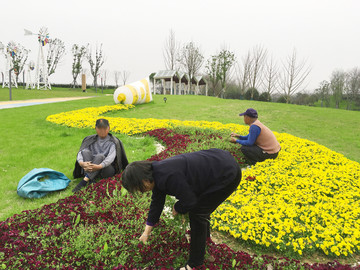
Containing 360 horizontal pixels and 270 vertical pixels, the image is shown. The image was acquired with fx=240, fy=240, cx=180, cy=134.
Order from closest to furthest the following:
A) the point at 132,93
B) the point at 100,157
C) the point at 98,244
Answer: the point at 98,244
the point at 100,157
the point at 132,93

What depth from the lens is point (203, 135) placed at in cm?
765

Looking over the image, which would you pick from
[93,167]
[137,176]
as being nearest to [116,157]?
[93,167]

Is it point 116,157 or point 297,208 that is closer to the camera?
point 297,208

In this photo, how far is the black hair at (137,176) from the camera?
1.98 meters

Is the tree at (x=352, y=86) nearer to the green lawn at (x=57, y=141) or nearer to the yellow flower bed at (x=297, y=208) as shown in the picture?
the green lawn at (x=57, y=141)

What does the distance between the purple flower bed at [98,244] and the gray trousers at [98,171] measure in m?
0.89

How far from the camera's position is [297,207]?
380 centimetres

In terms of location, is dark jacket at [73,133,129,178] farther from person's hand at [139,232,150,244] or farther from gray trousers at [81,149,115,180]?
person's hand at [139,232,150,244]

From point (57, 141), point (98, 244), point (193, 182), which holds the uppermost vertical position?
A: point (193, 182)

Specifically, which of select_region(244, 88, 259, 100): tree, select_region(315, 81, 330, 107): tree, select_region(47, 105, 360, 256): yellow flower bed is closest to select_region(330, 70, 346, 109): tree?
select_region(315, 81, 330, 107): tree

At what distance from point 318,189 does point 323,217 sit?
103 centimetres

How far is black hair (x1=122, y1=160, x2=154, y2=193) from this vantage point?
1979 mm

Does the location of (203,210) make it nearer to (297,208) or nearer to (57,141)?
(297,208)

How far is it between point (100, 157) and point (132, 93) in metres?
12.7
